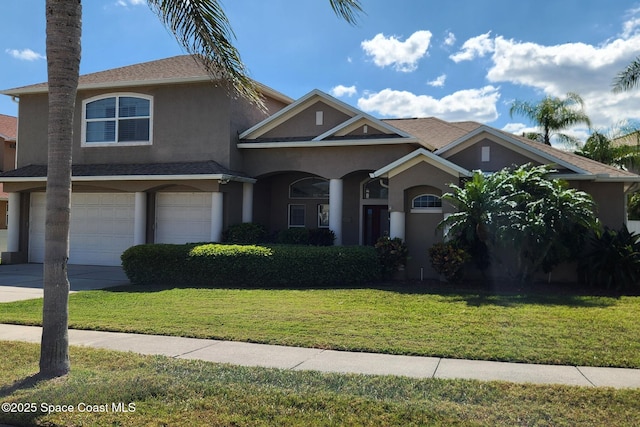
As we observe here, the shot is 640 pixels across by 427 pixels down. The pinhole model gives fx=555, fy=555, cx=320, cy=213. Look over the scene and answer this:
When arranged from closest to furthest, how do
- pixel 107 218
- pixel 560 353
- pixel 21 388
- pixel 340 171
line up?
pixel 21 388, pixel 560 353, pixel 340 171, pixel 107 218

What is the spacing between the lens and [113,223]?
20484 mm

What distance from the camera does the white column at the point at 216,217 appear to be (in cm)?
1853

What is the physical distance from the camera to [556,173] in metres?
16.0

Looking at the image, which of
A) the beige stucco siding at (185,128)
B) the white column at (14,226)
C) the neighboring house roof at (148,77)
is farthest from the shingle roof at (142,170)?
the neighboring house roof at (148,77)

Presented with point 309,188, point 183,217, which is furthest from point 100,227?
point 309,188

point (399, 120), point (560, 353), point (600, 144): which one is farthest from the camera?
point (600, 144)

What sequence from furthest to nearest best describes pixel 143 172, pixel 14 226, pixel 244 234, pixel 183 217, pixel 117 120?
Answer: pixel 14 226
pixel 117 120
pixel 183 217
pixel 143 172
pixel 244 234

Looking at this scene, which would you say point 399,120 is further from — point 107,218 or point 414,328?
point 414,328

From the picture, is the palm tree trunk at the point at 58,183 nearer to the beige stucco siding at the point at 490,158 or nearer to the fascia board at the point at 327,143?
the fascia board at the point at 327,143

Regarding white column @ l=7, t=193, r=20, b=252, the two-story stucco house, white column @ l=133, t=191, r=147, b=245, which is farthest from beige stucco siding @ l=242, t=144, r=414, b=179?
white column @ l=7, t=193, r=20, b=252

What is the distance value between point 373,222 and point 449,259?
5780mm

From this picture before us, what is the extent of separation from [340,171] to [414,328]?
9.89 meters

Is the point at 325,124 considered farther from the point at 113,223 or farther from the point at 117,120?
the point at 113,223

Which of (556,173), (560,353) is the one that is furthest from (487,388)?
(556,173)
